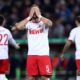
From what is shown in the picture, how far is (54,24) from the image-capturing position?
78.5ft

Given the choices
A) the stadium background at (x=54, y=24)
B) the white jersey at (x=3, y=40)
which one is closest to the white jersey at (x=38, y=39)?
the white jersey at (x=3, y=40)

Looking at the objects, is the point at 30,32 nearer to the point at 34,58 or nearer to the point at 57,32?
the point at 34,58

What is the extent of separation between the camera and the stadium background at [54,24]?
22398mm

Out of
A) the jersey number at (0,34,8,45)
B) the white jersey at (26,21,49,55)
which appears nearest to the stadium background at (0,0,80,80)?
the white jersey at (26,21,49,55)

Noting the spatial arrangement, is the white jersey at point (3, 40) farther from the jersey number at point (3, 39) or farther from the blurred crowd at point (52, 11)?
the blurred crowd at point (52, 11)

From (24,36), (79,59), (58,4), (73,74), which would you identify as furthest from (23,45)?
(79,59)

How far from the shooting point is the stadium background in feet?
73.5

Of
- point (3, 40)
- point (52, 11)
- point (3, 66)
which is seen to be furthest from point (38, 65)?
point (52, 11)

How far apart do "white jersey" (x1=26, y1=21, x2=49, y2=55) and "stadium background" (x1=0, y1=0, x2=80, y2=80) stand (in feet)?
11.0

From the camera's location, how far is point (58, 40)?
23.0 metres

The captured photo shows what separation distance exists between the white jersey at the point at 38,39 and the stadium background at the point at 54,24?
3.36 metres

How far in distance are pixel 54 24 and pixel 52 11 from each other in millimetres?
1586

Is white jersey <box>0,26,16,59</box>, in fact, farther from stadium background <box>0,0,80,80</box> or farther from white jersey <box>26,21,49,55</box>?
stadium background <box>0,0,80,80</box>

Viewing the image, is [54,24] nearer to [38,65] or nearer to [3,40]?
[38,65]
